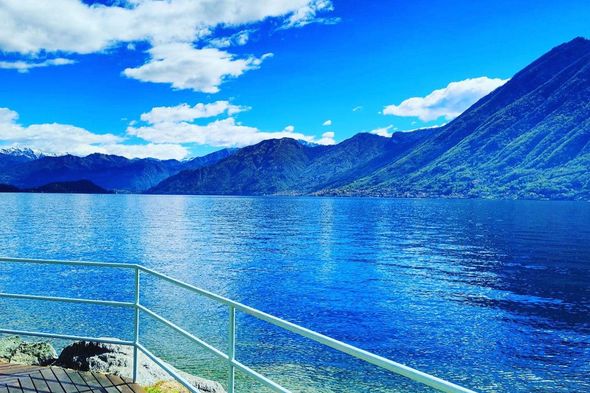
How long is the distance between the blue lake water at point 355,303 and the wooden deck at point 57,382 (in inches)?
558

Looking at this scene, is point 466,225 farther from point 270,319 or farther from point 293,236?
point 270,319

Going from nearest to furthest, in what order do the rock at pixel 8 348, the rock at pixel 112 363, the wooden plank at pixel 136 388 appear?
the wooden plank at pixel 136 388 → the rock at pixel 112 363 → the rock at pixel 8 348

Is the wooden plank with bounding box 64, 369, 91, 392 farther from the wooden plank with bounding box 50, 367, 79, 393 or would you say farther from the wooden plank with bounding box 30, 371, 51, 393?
the wooden plank with bounding box 30, 371, 51, 393

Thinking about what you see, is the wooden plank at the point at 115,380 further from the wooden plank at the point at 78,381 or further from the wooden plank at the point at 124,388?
the wooden plank at the point at 78,381

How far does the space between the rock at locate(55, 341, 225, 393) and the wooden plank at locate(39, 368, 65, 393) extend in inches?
67.0

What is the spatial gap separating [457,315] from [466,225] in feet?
282

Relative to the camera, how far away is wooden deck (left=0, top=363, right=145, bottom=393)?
25.1 ft

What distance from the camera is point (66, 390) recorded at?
7621 millimetres

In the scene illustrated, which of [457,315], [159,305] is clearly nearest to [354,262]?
[457,315]

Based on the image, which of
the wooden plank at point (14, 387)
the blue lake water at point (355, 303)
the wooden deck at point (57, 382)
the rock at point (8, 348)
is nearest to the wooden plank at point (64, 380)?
the wooden deck at point (57, 382)

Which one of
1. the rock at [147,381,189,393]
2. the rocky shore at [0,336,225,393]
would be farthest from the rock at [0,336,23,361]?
the rock at [147,381,189,393]

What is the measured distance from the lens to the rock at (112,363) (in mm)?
11305

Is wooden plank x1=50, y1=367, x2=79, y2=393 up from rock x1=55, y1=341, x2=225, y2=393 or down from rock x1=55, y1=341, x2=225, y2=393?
up

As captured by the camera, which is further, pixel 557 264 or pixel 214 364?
pixel 557 264
